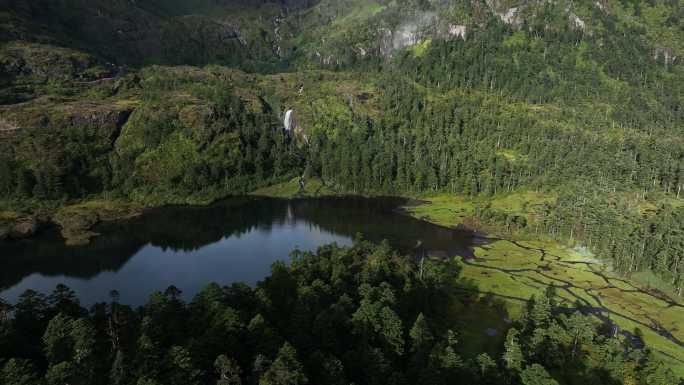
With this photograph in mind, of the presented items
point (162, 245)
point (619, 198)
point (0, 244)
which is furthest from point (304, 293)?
point (619, 198)

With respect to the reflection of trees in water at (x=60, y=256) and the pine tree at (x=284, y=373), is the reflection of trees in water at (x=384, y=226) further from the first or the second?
the pine tree at (x=284, y=373)

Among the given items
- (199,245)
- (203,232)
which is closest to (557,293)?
(199,245)

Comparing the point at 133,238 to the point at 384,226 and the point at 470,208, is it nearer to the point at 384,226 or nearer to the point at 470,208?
the point at 384,226

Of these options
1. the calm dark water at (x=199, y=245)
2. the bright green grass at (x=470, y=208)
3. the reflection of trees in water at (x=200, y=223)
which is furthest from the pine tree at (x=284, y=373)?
the bright green grass at (x=470, y=208)

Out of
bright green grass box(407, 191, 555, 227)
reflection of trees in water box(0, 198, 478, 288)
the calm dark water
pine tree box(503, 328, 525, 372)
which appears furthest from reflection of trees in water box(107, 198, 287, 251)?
pine tree box(503, 328, 525, 372)

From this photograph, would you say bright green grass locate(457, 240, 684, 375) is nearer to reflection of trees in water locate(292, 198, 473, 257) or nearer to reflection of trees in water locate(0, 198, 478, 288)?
reflection of trees in water locate(292, 198, 473, 257)

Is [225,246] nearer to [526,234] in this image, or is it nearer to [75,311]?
[75,311]

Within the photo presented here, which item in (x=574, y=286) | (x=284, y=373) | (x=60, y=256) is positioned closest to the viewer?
(x=284, y=373)
